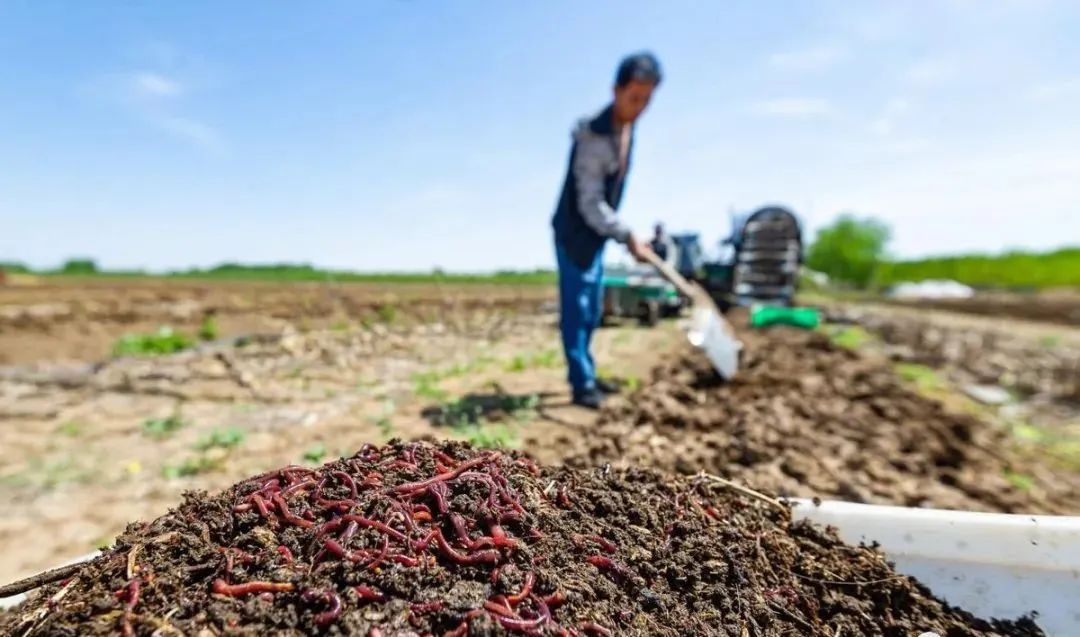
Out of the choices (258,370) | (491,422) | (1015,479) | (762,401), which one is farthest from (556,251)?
(258,370)

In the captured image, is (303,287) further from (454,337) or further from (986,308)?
(986,308)

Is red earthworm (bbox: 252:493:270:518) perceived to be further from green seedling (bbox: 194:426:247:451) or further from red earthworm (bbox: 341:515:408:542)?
green seedling (bbox: 194:426:247:451)

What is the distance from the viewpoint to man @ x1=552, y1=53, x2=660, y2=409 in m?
5.17

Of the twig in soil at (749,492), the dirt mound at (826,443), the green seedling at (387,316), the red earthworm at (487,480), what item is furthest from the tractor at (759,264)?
the red earthworm at (487,480)

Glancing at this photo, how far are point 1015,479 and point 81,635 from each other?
5.56 m

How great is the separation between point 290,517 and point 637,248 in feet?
13.7

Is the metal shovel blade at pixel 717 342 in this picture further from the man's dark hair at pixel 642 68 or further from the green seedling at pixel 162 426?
the green seedling at pixel 162 426

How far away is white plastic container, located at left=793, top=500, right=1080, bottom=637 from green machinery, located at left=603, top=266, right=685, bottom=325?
11413 millimetres

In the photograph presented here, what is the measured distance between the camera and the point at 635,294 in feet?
45.5

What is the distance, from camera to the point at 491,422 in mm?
5199

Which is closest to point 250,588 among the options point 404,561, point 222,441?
point 404,561

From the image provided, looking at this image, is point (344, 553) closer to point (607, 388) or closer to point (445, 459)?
point (445, 459)

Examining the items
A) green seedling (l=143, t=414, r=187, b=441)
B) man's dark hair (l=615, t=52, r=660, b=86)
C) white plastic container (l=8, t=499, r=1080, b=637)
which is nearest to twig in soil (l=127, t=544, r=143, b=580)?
white plastic container (l=8, t=499, r=1080, b=637)

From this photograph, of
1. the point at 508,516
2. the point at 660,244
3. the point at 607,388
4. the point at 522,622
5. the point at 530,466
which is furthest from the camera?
the point at 660,244
